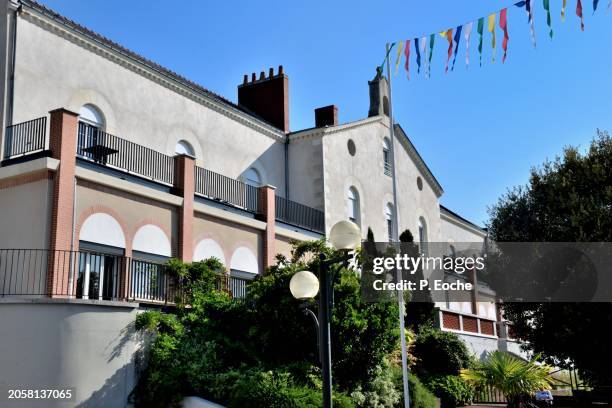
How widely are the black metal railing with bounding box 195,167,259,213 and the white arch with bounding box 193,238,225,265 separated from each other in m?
1.47

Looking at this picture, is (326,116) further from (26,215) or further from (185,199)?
(26,215)

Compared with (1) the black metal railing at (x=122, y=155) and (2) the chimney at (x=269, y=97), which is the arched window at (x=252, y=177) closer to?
(2) the chimney at (x=269, y=97)

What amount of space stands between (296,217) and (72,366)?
12.3 metres

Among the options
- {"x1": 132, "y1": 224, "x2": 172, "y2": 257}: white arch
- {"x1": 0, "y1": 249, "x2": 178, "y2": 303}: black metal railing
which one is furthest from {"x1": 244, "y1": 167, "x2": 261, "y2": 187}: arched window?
{"x1": 0, "y1": 249, "x2": 178, "y2": 303}: black metal railing

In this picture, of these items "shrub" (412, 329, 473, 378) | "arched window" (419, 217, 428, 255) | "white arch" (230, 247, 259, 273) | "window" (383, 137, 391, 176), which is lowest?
"shrub" (412, 329, 473, 378)

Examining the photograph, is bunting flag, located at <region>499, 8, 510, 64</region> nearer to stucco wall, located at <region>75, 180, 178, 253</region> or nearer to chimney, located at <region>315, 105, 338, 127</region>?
stucco wall, located at <region>75, 180, 178, 253</region>

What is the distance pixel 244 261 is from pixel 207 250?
1.77 meters

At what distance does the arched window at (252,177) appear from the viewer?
82.6 feet

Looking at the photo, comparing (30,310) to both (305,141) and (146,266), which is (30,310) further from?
(305,141)

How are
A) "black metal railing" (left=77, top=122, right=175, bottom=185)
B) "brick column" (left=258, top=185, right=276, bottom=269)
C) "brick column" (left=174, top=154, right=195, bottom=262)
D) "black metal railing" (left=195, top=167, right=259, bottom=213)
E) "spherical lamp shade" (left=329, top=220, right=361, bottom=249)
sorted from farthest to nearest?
"brick column" (left=258, top=185, right=276, bottom=269) → "black metal railing" (left=195, top=167, right=259, bottom=213) → "brick column" (left=174, top=154, right=195, bottom=262) → "black metal railing" (left=77, top=122, right=175, bottom=185) → "spherical lamp shade" (left=329, top=220, right=361, bottom=249)

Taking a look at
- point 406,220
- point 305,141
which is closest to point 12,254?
point 305,141

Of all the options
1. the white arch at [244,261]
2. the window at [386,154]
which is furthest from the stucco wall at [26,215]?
the window at [386,154]

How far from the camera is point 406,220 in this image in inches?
1280

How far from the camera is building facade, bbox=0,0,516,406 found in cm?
1427
